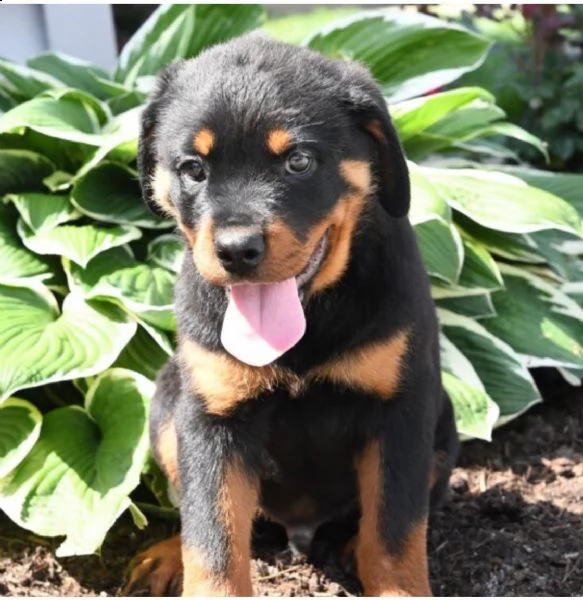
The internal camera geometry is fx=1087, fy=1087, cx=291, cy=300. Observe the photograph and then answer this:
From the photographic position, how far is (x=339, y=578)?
308 cm

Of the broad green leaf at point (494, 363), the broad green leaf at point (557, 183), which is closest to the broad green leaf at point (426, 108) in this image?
the broad green leaf at point (557, 183)

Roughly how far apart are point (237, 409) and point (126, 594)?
77 cm

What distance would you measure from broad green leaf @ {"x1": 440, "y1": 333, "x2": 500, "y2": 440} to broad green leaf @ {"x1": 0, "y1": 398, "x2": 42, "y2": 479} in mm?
1294

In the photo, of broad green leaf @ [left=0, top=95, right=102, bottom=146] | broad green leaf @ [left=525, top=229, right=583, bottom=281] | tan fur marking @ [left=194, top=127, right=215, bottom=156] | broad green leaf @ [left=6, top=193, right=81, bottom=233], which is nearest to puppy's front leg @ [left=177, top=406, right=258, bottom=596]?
tan fur marking @ [left=194, top=127, right=215, bottom=156]

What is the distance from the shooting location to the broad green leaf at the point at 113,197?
3.84 meters

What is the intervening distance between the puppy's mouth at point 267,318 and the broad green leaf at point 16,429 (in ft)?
3.52

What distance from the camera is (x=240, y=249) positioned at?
7.33ft

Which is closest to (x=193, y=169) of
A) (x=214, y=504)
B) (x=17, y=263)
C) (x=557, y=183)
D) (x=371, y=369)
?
(x=371, y=369)

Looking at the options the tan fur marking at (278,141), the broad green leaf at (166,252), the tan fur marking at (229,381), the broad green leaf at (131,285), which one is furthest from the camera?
the broad green leaf at (166,252)

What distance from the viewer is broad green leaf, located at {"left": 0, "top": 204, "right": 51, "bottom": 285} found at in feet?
11.8

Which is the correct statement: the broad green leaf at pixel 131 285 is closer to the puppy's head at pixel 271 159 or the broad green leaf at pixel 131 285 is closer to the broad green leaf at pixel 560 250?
the puppy's head at pixel 271 159

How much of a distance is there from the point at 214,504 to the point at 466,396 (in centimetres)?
132

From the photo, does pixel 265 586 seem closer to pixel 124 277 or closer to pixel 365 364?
pixel 365 364

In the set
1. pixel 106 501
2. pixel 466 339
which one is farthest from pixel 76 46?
pixel 106 501
